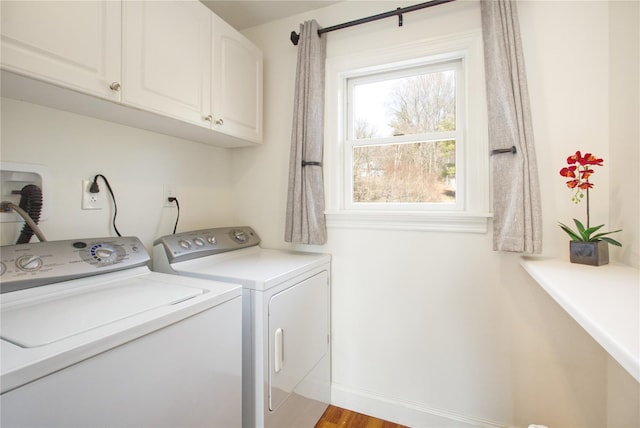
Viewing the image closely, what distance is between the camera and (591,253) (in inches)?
48.0

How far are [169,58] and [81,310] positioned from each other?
3.64 feet

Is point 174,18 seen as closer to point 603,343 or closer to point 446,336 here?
point 603,343

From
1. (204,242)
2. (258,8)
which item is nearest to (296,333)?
(204,242)

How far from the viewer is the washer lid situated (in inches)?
28.2

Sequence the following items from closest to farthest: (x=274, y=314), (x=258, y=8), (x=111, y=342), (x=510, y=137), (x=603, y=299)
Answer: (x=111, y=342) → (x=603, y=299) → (x=274, y=314) → (x=510, y=137) → (x=258, y=8)

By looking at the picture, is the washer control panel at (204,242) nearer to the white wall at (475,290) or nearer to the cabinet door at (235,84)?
the white wall at (475,290)

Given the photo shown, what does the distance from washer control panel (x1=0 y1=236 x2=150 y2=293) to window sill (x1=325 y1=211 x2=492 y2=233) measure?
43.2 inches

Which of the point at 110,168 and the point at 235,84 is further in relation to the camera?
the point at 235,84

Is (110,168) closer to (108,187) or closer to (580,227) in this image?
(108,187)

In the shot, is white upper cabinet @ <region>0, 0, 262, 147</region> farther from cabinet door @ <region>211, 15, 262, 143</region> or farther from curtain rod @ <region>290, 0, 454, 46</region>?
curtain rod @ <region>290, 0, 454, 46</region>

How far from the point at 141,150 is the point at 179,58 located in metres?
0.54

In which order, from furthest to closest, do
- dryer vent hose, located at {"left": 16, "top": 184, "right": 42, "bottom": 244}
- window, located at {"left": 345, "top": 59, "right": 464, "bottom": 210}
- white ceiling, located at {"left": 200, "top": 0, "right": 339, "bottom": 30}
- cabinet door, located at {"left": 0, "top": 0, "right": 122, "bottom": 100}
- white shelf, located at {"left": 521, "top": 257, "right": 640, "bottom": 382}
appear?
white ceiling, located at {"left": 200, "top": 0, "right": 339, "bottom": 30} → window, located at {"left": 345, "top": 59, "right": 464, "bottom": 210} → dryer vent hose, located at {"left": 16, "top": 184, "right": 42, "bottom": 244} → cabinet door, located at {"left": 0, "top": 0, "right": 122, "bottom": 100} → white shelf, located at {"left": 521, "top": 257, "right": 640, "bottom": 382}

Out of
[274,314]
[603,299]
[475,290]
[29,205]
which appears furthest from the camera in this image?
[475,290]

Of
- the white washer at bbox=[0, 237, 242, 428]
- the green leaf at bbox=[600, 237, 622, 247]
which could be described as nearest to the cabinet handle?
the white washer at bbox=[0, 237, 242, 428]
